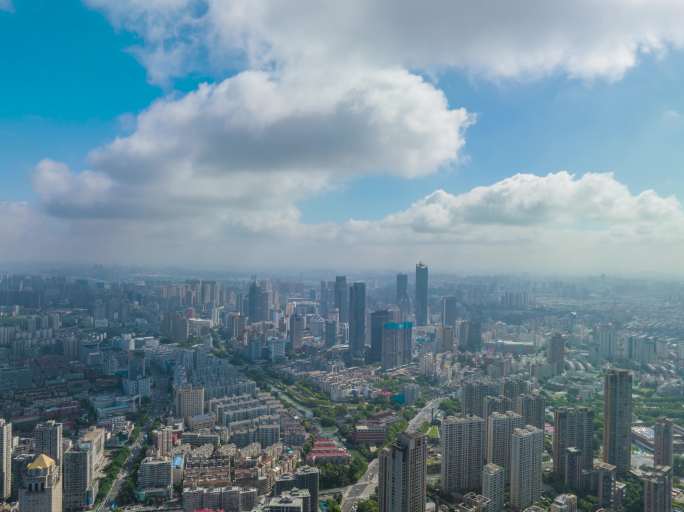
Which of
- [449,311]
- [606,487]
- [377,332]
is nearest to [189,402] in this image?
[377,332]

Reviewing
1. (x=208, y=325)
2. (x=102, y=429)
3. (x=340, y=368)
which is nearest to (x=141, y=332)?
(x=208, y=325)

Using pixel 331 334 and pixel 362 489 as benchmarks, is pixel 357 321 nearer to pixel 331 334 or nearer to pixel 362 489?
pixel 331 334

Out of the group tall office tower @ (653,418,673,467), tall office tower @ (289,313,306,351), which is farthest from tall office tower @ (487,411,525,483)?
tall office tower @ (289,313,306,351)

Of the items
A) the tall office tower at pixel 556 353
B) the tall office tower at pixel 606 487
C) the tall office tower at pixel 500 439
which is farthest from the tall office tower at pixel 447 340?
the tall office tower at pixel 606 487

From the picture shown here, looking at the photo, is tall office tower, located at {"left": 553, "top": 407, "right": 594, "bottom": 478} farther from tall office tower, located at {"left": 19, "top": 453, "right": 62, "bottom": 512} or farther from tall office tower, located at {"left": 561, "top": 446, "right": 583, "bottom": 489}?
tall office tower, located at {"left": 19, "top": 453, "right": 62, "bottom": 512}

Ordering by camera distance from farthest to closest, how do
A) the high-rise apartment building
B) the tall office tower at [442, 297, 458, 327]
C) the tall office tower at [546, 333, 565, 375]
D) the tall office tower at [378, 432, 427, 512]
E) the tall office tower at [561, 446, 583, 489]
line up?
the tall office tower at [442, 297, 458, 327], the high-rise apartment building, the tall office tower at [546, 333, 565, 375], the tall office tower at [561, 446, 583, 489], the tall office tower at [378, 432, 427, 512]

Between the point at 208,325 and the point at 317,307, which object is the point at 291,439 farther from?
the point at 317,307
